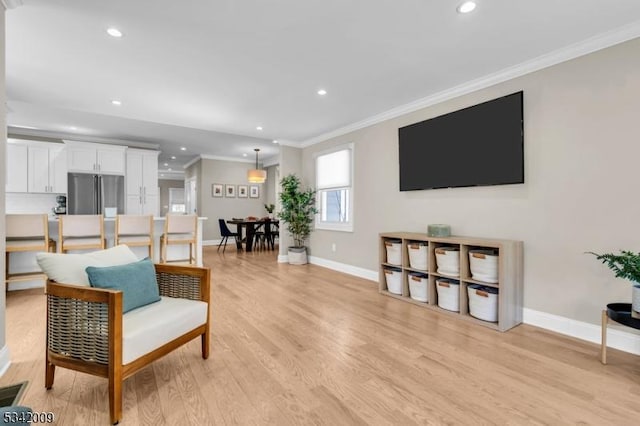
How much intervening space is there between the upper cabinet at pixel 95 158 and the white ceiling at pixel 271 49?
5.22 feet

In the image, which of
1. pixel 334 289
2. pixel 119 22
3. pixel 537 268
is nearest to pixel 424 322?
pixel 537 268

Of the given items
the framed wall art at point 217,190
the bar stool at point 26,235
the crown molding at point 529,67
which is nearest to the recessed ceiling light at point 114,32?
the bar stool at point 26,235

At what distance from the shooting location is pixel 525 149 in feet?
9.22

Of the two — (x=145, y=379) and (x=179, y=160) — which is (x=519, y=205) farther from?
(x=179, y=160)

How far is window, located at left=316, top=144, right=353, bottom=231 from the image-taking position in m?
5.01

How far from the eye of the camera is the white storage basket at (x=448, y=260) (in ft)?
10.0

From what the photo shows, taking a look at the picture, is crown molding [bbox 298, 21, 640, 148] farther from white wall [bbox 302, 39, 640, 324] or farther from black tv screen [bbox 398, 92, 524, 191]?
black tv screen [bbox 398, 92, 524, 191]

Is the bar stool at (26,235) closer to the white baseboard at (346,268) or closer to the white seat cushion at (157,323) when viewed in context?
the white seat cushion at (157,323)

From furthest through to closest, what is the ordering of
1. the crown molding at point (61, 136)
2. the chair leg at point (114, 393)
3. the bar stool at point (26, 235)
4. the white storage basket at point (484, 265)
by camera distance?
the crown molding at point (61, 136), the bar stool at point (26, 235), the white storage basket at point (484, 265), the chair leg at point (114, 393)

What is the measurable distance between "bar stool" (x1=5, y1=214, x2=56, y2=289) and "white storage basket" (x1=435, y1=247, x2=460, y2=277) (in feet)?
15.7

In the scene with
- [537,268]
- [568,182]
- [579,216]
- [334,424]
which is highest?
[568,182]

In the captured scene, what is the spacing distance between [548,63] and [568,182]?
3.59 ft

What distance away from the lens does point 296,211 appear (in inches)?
226

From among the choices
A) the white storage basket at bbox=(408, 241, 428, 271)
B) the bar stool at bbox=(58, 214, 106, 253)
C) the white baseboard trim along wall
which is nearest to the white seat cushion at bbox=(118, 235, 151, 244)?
the bar stool at bbox=(58, 214, 106, 253)
